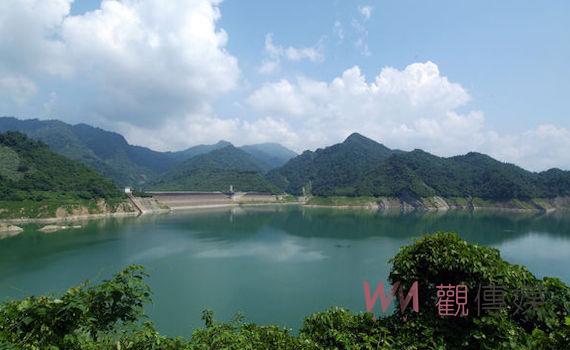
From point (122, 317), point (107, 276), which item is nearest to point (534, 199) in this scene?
point (107, 276)

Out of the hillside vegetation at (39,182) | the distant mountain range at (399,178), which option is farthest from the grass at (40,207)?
the distant mountain range at (399,178)

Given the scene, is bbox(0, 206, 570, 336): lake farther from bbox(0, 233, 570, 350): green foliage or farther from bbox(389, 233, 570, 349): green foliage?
bbox(389, 233, 570, 349): green foliage

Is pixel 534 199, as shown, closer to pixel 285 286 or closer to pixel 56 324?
pixel 285 286

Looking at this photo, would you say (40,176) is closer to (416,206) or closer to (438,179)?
(416,206)

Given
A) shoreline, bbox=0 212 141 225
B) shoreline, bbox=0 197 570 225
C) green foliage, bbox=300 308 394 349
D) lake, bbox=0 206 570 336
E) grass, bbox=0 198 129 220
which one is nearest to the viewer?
green foliage, bbox=300 308 394 349

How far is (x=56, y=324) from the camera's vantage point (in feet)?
13.0

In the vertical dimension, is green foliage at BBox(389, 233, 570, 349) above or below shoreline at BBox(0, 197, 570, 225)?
above

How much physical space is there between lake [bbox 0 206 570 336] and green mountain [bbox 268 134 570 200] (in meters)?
44.9

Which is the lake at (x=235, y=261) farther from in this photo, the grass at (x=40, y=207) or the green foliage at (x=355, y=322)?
the grass at (x=40, y=207)

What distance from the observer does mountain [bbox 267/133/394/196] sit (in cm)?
14925

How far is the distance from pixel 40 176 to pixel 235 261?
5168 cm

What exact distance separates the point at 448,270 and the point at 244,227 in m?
59.4

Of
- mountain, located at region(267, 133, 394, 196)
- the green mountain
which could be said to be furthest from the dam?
mountain, located at region(267, 133, 394, 196)

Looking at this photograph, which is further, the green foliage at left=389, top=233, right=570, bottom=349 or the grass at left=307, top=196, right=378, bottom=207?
the grass at left=307, top=196, right=378, bottom=207
